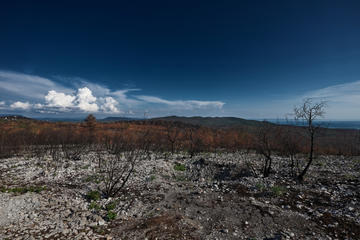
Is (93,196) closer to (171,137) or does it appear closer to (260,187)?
(260,187)

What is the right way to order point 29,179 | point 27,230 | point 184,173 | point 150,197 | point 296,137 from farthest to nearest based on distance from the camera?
point 296,137 → point 184,173 → point 29,179 → point 150,197 → point 27,230

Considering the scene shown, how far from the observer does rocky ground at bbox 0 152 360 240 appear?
5.08 meters

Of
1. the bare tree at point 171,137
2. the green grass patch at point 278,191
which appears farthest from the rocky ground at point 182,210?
the bare tree at point 171,137

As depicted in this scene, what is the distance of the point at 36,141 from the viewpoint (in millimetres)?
21359

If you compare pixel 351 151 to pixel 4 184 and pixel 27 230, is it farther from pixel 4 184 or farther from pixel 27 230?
pixel 4 184

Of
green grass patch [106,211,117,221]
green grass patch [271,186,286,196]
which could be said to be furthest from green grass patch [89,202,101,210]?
green grass patch [271,186,286,196]

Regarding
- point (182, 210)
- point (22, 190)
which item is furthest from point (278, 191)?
point (22, 190)

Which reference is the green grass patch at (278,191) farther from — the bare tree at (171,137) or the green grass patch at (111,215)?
the bare tree at (171,137)

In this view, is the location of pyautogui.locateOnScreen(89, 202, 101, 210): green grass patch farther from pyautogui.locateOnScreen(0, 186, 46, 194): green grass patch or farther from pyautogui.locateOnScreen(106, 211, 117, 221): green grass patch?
pyautogui.locateOnScreen(0, 186, 46, 194): green grass patch

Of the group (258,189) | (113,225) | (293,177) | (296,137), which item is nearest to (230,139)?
(296,137)

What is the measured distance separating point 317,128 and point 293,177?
3.86 meters

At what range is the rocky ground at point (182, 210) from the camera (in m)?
5.08

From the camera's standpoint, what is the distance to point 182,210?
655cm

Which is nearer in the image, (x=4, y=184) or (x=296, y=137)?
(x=4, y=184)
